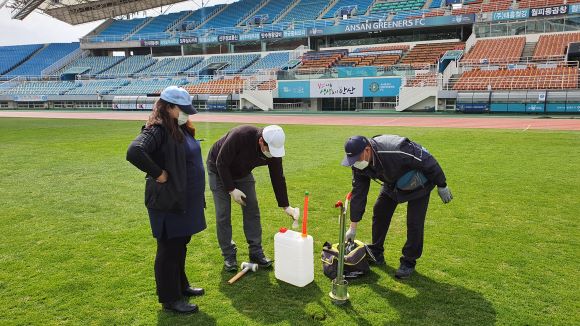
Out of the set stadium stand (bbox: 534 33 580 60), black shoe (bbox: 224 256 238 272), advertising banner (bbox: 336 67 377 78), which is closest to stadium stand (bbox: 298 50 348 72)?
advertising banner (bbox: 336 67 377 78)

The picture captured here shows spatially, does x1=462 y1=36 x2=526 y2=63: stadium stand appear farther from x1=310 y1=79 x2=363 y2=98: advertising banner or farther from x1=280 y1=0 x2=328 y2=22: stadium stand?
x1=280 y1=0 x2=328 y2=22: stadium stand

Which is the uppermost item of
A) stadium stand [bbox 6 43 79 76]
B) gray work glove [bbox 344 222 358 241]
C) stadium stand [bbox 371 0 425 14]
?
stadium stand [bbox 371 0 425 14]

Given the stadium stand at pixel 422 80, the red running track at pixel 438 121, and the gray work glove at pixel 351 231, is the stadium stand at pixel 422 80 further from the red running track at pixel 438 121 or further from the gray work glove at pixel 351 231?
the gray work glove at pixel 351 231

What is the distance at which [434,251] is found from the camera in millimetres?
5098

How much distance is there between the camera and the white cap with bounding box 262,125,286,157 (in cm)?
396

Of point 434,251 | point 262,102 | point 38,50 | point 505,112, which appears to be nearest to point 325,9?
point 262,102

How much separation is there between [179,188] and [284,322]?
4.83 ft

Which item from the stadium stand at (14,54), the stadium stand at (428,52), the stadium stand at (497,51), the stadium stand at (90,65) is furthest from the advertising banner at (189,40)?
the stadium stand at (497,51)

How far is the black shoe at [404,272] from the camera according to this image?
173 inches

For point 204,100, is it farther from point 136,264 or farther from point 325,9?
point 136,264

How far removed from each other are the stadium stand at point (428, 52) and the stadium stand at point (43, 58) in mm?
48462

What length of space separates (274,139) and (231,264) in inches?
63.5

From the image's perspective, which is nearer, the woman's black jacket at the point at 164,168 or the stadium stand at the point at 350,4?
the woman's black jacket at the point at 164,168

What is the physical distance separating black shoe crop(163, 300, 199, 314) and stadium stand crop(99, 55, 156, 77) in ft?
173
